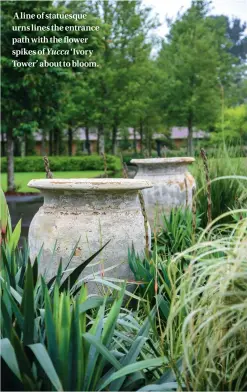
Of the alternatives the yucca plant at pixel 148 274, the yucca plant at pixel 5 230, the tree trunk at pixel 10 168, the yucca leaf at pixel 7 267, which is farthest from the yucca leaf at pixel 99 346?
the tree trunk at pixel 10 168

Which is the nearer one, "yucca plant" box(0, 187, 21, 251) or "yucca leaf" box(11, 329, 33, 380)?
"yucca leaf" box(11, 329, 33, 380)

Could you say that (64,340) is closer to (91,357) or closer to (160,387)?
(91,357)

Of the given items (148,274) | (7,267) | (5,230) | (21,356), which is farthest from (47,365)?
(5,230)

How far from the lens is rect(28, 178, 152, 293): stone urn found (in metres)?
3.76

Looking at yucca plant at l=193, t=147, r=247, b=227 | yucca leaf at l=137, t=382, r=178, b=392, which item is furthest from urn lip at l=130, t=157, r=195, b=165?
yucca leaf at l=137, t=382, r=178, b=392

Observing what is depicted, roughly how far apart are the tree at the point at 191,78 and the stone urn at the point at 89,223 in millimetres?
25871

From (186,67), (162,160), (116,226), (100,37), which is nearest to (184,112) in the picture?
(186,67)

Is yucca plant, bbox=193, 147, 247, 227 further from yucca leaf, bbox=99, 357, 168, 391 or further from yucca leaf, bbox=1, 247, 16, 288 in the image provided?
yucca leaf, bbox=99, 357, 168, 391

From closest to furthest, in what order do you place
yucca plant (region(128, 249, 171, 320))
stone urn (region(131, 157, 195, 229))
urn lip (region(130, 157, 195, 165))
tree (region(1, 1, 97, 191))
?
yucca plant (region(128, 249, 171, 320)) → urn lip (region(130, 157, 195, 165)) → stone urn (region(131, 157, 195, 229)) → tree (region(1, 1, 97, 191))

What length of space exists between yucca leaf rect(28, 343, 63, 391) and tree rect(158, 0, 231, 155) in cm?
2778

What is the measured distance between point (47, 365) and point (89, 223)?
6.09 feet

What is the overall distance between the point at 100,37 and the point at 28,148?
2833 centimetres

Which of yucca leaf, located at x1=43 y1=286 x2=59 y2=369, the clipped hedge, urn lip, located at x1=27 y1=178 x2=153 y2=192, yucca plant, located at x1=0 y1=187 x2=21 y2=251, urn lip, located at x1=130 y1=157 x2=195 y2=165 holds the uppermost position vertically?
urn lip, located at x1=130 y1=157 x2=195 y2=165

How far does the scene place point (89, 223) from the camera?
377 cm
